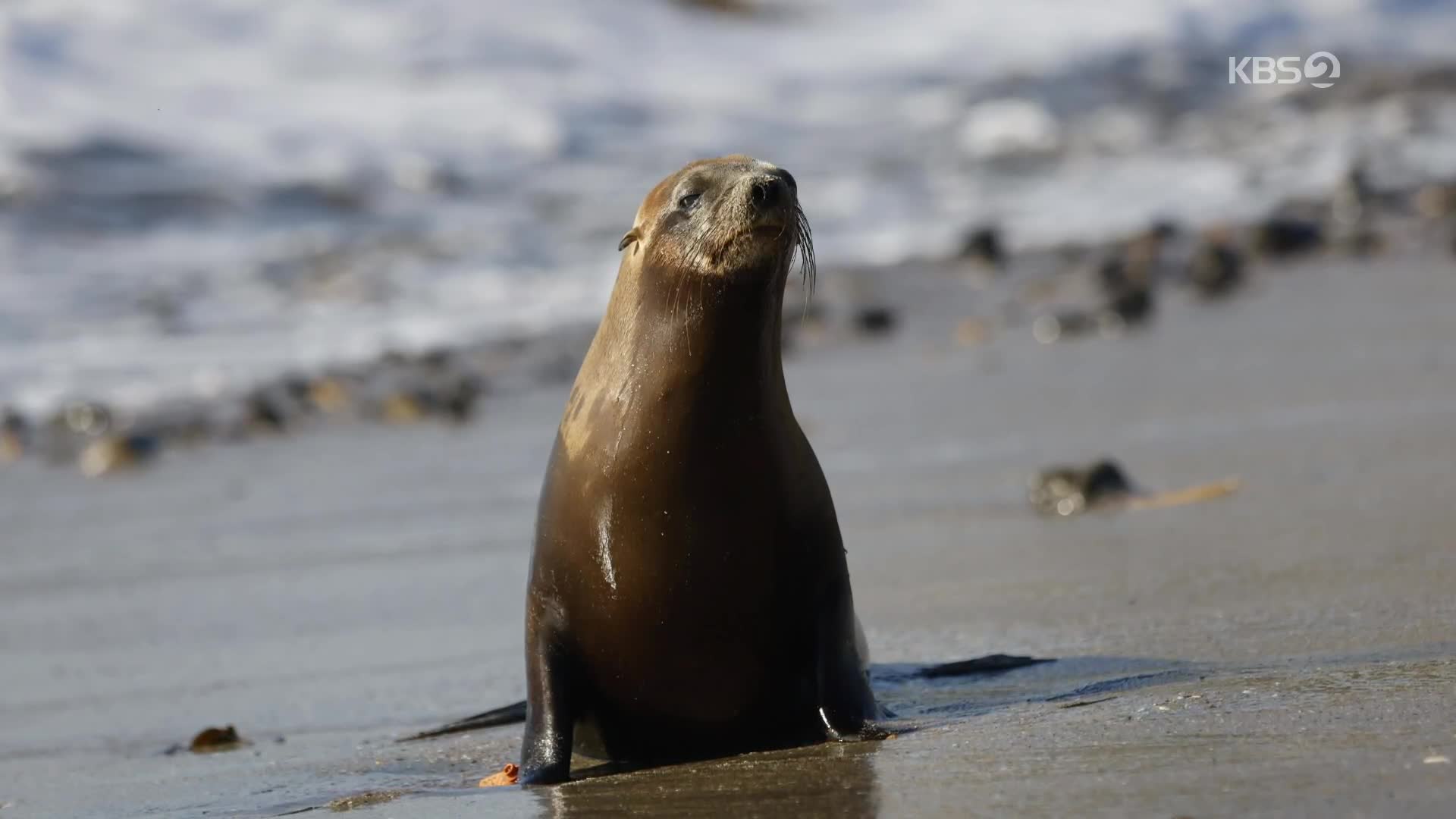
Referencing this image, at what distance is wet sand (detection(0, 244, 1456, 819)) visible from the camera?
3350 millimetres

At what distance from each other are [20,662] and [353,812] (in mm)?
2837

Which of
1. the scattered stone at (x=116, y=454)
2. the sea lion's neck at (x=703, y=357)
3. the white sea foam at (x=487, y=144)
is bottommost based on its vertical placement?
the sea lion's neck at (x=703, y=357)

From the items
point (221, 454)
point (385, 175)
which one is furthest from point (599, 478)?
point (385, 175)

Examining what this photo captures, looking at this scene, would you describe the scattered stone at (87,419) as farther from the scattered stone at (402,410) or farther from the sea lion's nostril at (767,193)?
the sea lion's nostril at (767,193)

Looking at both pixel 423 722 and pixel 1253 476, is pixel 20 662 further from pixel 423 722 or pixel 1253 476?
pixel 1253 476

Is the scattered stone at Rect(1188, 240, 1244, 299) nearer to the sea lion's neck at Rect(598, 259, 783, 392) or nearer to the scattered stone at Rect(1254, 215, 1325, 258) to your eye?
the scattered stone at Rect(1254, 215, 1325, 258)

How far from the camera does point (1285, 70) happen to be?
2944cm

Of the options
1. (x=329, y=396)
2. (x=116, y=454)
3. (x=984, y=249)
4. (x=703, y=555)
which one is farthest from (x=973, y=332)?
(x=703, y=555)

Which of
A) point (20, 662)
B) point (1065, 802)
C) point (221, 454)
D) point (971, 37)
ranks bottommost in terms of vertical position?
point (1065, 802)

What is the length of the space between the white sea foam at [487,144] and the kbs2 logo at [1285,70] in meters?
0.60

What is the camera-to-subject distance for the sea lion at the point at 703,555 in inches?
150

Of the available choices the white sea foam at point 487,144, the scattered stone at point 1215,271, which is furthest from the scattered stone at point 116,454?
the scattered stone at point 1215,271

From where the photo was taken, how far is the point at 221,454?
1034 centimetres

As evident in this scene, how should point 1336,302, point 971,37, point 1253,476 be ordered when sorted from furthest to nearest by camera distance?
point 971,37 → point 1336,302 → point 1253,476
